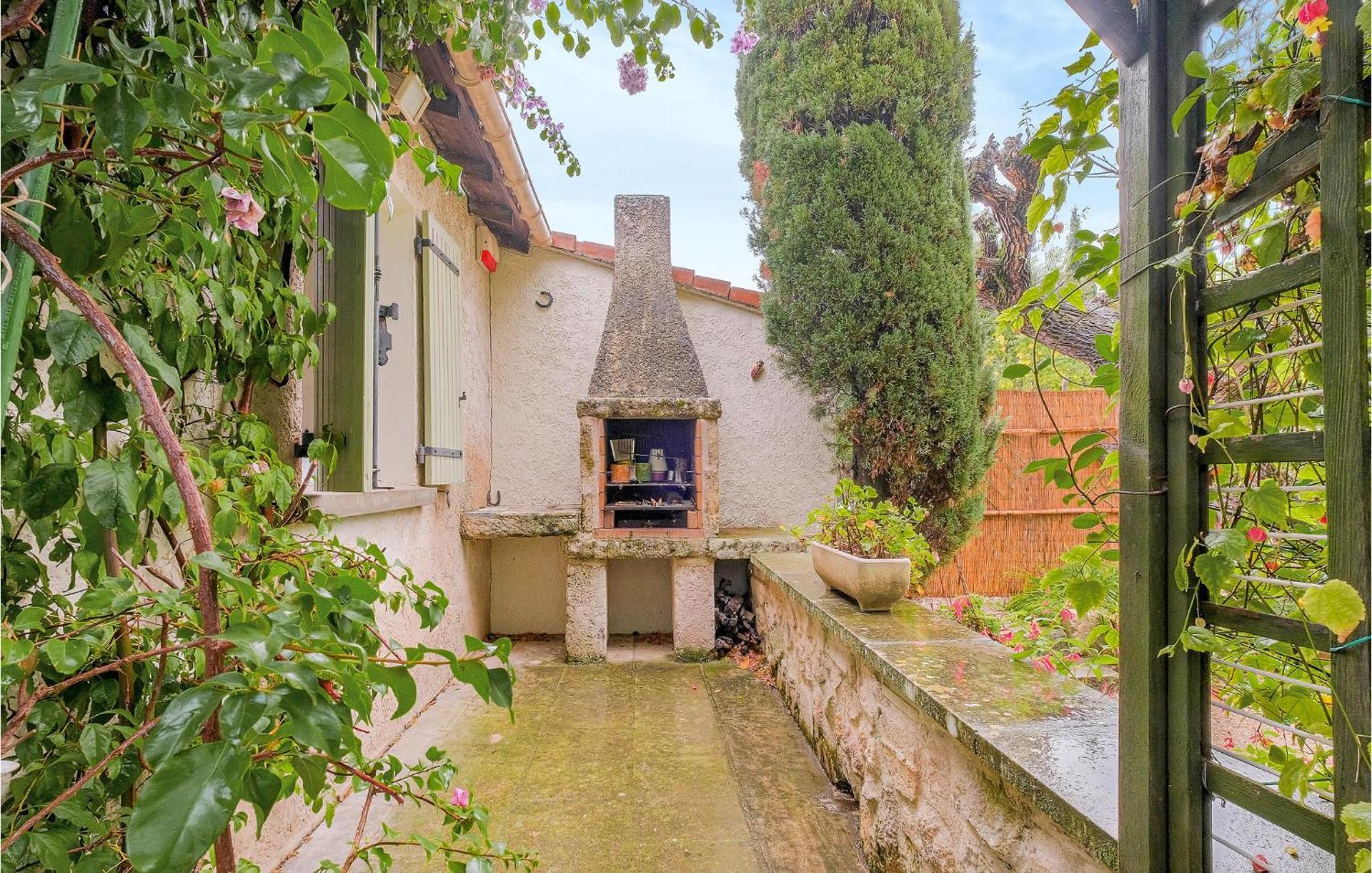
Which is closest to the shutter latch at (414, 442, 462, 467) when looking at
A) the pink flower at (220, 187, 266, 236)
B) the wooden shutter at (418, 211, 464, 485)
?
the wooden shutter at (418, 211, 464, 485)

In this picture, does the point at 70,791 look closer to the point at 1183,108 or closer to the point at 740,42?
the point at 1183,108

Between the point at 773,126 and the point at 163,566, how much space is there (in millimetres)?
3580

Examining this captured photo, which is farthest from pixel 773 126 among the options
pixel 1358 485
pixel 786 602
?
pixel 1358 485

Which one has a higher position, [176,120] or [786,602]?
[176,120]

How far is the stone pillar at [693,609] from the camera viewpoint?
3.84 m

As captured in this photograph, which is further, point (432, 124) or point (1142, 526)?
point (432, 124)

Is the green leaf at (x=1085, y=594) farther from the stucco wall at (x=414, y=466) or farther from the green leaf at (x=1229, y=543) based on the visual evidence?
the stucco wall at (x=414, y=466)

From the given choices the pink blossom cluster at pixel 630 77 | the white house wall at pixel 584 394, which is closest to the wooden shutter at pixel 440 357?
the white house wall at pixel 584 394

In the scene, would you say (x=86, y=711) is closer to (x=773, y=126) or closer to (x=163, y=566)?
(x=163, y=566)

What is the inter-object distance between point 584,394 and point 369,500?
247cm

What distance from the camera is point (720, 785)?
2.35 metres

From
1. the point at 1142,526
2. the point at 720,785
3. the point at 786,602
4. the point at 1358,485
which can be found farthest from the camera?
the point at 786,602

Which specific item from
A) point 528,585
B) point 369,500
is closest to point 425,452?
point 369,500

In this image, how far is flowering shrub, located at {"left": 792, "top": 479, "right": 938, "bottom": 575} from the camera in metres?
2.39
